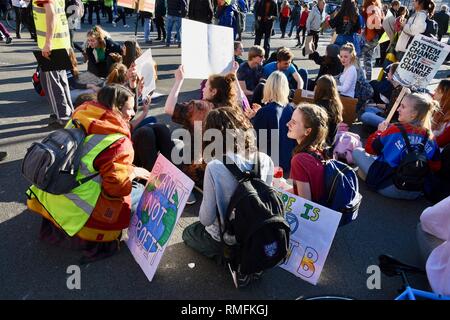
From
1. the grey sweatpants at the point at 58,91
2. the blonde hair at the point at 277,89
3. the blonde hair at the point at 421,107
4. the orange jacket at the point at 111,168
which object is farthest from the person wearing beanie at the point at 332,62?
the orange jacket at the point at 111,168

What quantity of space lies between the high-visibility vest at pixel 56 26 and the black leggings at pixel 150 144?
1943mm

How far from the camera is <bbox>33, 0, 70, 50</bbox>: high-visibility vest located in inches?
188

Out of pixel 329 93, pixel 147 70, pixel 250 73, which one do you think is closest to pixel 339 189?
pixel 329 93

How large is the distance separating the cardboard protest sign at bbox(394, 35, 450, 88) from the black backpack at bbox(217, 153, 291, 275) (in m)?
3.23

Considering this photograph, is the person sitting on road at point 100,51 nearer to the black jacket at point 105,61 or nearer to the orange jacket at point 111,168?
the black jacket at point 105,61

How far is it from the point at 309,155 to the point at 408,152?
144 centimetres

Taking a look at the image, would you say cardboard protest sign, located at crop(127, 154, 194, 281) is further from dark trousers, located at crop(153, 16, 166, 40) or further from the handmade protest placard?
dark trousers, located at crop(153, 16, 166, 40)

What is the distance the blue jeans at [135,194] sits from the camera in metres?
3.21

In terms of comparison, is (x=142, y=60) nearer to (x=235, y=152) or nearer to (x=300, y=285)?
(x=235, y=152)

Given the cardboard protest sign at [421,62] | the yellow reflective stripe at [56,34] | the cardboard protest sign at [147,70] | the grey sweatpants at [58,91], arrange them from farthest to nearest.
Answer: the grey sweatpants at [58,91] → the yellow reflective stripe at [56,34] → the cardboard protest sign at [421,62] → the cardboard protest sign at [147,70]
